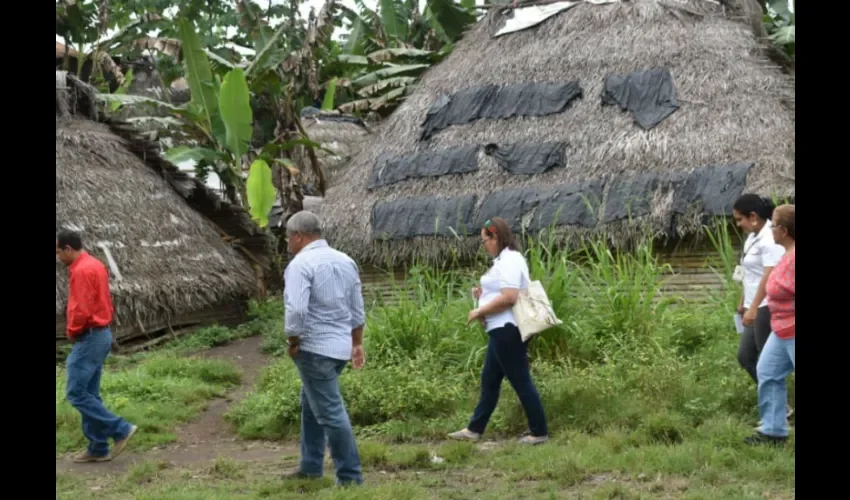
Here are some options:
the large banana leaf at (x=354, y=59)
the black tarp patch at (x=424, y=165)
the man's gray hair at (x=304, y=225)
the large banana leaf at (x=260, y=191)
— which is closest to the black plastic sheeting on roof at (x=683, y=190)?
the black tarp patch at (x=424, y=165)

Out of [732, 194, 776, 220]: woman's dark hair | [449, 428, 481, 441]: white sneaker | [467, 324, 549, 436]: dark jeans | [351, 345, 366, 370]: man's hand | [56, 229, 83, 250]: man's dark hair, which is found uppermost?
[732, 194, 776, 220]: woman's dark hair

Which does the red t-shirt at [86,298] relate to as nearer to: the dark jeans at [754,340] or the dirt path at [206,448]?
the dirt path at [206,448]

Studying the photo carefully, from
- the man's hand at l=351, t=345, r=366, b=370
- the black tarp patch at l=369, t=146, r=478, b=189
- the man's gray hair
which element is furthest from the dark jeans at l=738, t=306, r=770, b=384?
the black tarp patch at l=369, t=146, r=478, b=189

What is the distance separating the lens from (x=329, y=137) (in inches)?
735

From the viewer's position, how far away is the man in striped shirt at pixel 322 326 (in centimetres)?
596

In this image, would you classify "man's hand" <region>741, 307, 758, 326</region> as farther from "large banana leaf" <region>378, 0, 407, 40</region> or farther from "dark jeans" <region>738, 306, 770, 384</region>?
"large banana leaf" <region>378, 0, 407, 40</region>

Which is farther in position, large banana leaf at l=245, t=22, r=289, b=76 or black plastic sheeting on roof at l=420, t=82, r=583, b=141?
large banana leaf at l=245, t=22, r=289, b=76

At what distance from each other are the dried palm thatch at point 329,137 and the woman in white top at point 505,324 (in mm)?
10428

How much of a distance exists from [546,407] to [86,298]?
353 centimetres

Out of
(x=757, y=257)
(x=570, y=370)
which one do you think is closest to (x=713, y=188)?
(x=570, y=370)

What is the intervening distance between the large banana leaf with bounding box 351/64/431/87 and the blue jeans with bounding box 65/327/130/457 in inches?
450

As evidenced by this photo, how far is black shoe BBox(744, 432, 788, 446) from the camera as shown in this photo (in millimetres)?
6539

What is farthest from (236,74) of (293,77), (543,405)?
(543,405)

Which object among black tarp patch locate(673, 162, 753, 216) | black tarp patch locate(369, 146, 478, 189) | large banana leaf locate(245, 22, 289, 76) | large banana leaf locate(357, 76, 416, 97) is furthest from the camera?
large banana leaf locate(357, 76, 416, 97)
